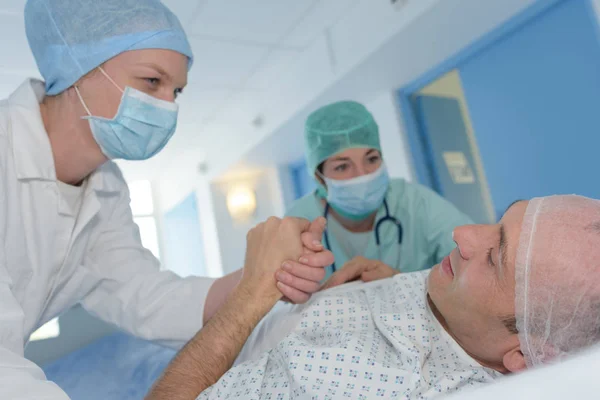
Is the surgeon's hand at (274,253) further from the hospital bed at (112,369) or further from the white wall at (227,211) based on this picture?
the white wall at (227,211)

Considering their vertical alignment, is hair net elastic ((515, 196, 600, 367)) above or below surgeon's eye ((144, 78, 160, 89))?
below

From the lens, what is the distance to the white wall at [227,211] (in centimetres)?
538

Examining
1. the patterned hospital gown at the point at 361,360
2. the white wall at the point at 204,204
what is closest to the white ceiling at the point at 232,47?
the white wall at the point at 204,204

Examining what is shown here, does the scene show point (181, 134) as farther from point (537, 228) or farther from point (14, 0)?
point (537, 228)

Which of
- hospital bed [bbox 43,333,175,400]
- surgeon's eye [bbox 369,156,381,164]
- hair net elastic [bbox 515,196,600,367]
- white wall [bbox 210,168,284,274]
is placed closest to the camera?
hair net elastic [bbox 515,196,600,367]

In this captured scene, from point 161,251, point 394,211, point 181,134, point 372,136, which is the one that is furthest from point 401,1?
point 161,251

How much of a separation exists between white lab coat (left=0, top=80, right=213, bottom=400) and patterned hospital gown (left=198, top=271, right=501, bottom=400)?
40 centimetres

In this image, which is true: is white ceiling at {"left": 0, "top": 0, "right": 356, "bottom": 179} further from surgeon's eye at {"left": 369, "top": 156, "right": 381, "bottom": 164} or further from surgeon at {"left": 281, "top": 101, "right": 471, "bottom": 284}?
surgeon's eye at {"left": 369, "top": 156, "right": 381, "bottom": 164}

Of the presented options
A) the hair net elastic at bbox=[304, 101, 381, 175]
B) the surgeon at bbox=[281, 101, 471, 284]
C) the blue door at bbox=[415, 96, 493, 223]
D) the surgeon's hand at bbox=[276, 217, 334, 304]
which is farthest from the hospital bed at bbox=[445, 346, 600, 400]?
the blue door at bbox=[415, 96, 493, 223]

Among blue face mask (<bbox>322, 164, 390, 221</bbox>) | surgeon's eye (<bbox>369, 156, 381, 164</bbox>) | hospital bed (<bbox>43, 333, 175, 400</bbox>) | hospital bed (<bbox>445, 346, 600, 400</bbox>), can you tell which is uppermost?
surgeon's eye (<bbox>369, 156, 381, 164</bbox>)

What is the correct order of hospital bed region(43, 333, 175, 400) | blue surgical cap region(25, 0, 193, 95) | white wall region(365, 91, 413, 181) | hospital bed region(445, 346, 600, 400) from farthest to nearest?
white wall region(365, 91, 413, 181), hospital bed region(43, 333, 175, 400), blue surgical cap region(25, 0, 193, 95), hospital bed region(445, 346, 600, 400)

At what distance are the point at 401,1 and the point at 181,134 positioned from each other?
3.06 meters

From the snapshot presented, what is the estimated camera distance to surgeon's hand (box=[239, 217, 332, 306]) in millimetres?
1189

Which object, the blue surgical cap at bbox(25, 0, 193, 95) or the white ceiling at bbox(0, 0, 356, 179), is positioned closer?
the blue surgical cap at bbox(25, 0, 193, 95)
